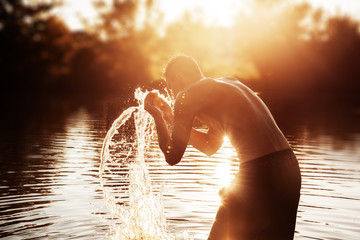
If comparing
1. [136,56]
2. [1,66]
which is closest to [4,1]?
Answer: [1,66]

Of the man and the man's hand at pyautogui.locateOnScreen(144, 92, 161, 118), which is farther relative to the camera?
the man's hand at pyautogui.locateOnScreen(144, 92, 161, 118)

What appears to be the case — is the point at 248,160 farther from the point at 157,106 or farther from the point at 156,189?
the point at 156,189

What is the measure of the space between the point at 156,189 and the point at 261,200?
5359mm

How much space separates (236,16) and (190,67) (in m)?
66.2

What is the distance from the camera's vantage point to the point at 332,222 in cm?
834

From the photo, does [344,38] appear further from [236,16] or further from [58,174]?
[58,174]

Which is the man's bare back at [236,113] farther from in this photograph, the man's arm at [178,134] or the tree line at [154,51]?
the tree line at [154,51]

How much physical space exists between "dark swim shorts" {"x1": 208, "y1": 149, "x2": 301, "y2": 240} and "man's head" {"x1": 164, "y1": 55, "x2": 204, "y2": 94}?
0.92 m

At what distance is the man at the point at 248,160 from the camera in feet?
15.6

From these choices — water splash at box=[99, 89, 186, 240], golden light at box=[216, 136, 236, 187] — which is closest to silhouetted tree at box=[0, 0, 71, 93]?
golden light at box=[216, 136, 236, 187]

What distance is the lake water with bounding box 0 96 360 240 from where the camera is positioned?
777 centimetres

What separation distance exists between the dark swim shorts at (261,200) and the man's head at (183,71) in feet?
3.01

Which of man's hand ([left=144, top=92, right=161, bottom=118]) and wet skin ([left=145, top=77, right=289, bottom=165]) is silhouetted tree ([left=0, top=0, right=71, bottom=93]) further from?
wet skin ([left=145, top=77, right=289, bottom=165])

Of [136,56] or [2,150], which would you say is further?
[136,56]
